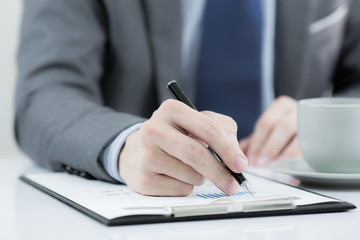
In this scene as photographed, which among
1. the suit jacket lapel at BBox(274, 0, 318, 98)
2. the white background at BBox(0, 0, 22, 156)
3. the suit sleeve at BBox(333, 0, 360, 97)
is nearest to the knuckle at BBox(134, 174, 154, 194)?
the suit jacket lapel at BBox(274, 0, 318, 98)

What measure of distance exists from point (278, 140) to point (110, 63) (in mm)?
457

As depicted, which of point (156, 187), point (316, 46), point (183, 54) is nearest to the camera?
point (156, 187)

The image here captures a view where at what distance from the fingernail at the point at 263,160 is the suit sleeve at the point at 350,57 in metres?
0.63

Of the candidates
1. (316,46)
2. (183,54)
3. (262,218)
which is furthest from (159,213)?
(316,46)

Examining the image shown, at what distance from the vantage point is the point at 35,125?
91cm

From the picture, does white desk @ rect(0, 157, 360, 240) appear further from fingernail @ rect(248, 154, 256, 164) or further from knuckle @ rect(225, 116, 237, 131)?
fingernail @ rect(248, 154, 256, 164)

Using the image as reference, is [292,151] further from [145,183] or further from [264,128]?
[145,183]

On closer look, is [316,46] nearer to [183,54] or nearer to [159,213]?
[183,54]

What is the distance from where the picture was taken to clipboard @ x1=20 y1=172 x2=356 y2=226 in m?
0.50

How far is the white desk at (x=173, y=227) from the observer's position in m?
0.47

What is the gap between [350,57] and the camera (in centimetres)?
152

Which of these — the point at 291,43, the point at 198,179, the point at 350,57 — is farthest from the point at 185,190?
the point at 350,57

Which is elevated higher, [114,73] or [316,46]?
[316,46]

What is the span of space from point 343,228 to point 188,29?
76cm
